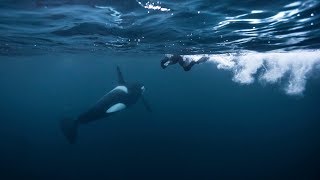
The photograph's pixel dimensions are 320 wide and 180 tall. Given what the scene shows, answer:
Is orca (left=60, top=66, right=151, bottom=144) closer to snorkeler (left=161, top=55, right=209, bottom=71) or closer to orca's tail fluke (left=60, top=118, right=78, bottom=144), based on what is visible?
orca's tail fluke (left=60, top=118, right=78, bottom=144)

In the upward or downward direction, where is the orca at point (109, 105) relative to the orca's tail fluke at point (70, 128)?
upward

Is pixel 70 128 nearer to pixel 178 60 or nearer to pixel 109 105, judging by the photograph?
pixel 109 105

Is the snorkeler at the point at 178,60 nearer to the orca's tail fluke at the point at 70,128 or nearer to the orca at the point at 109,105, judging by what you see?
the orca at the point at 109,105

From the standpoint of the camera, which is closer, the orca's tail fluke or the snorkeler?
the snorkeler

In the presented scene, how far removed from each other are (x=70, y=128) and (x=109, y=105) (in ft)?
15.0

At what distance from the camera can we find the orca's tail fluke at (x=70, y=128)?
73.4ft

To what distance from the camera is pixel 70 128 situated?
2261 cm

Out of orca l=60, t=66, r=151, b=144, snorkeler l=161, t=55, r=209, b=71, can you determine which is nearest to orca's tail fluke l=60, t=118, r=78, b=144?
orca l=60, t=66, r=151, b=144

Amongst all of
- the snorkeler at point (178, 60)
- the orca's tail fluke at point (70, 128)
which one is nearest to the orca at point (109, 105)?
the orca's tail fluke at point (70, 128)

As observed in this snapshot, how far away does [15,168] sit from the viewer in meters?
32.9

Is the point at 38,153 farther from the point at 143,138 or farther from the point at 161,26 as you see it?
the point at 161,26

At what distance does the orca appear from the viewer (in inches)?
792

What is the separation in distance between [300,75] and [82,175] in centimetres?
2977

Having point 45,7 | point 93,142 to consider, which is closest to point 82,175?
point 93,142
